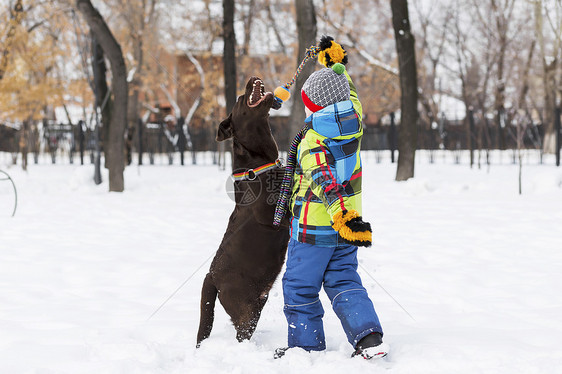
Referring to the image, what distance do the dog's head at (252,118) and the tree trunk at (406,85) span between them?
899cm

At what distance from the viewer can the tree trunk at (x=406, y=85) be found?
446 inches

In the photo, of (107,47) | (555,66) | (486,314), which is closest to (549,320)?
(486,314)

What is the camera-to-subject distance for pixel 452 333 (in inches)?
124

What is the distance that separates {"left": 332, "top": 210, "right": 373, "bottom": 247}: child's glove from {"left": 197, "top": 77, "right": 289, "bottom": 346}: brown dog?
45 centimetres

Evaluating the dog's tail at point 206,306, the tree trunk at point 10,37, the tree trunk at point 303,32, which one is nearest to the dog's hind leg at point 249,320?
the dog's tail at point 206,306

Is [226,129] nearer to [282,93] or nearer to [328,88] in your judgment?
[282,93]

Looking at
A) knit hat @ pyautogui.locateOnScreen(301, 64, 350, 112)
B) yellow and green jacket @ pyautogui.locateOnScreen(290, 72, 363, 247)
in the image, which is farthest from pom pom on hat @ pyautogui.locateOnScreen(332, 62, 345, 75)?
yellow and green jacket @ pyautogui.locateOnScreen(290, 72, 363, 247)

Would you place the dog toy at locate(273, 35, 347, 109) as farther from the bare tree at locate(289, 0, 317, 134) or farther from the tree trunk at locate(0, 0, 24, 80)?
the tree trunk at locate(0, 0, 24, 80)

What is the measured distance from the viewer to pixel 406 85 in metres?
11.6

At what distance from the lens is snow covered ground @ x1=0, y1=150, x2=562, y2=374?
271cm

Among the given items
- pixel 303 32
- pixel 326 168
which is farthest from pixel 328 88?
pixel 303 32

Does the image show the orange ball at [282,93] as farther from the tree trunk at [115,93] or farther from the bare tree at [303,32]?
the tree trunk at [115,93]

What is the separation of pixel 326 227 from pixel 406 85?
9.58m

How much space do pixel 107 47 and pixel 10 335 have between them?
8.50 meters
